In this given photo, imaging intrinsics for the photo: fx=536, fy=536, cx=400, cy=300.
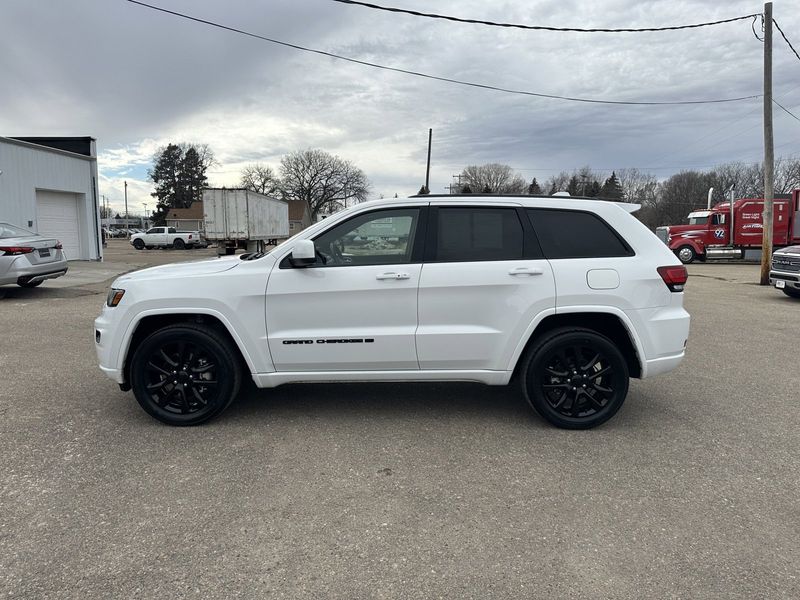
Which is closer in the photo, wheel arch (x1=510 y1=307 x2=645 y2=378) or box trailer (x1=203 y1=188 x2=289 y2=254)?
wheel arch (x1=510 y1=307 x2=645 y2=378)

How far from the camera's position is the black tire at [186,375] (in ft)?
13.4

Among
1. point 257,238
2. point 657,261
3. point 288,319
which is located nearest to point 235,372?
point 288,319

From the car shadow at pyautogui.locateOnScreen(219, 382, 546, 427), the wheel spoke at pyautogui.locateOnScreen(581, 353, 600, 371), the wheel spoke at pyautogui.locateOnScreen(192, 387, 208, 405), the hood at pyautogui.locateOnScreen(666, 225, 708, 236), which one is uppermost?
the hood at pyautogui.locateOnScreen(666, 225, 708, 236)

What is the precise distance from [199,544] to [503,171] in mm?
81208

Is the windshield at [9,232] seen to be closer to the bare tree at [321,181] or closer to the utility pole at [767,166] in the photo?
the utility pole at [767,166]

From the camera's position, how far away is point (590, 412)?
420cm

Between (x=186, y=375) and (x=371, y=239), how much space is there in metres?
1.78

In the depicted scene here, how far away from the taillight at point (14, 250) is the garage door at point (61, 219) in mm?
10269

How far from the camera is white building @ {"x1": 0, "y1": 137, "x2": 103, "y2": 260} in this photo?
17.8 m

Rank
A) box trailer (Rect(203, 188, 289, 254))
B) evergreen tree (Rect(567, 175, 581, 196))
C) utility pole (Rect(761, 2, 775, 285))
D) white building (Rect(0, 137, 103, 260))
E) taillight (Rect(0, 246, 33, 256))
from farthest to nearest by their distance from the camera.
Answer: evergreen tree (Rect(567, 175, 581, 196)) → box trailer (Rect(203, 188, 289, 254)) → white building (Rect(0, 137, 103, 260)) → utility pole (Rect(761, 2, 775, 285)) → taillight (Rect(0, 246, 33, 256))

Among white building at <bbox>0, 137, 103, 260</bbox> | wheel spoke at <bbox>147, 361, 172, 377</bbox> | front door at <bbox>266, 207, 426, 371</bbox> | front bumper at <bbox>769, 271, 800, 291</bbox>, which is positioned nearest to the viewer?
front door at <bbox>266, 207, 426, 371</bbox>

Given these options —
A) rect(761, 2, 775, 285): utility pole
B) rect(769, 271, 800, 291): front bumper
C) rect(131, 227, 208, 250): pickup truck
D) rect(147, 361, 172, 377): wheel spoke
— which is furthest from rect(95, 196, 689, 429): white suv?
rect(131, 227, 208, 250): pickup truck

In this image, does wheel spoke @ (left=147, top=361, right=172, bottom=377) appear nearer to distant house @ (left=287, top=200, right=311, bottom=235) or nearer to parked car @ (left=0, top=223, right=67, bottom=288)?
parked car @ (left=0, top=223, right=67, bottom=288)

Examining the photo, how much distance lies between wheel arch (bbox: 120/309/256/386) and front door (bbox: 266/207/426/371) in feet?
0.88
